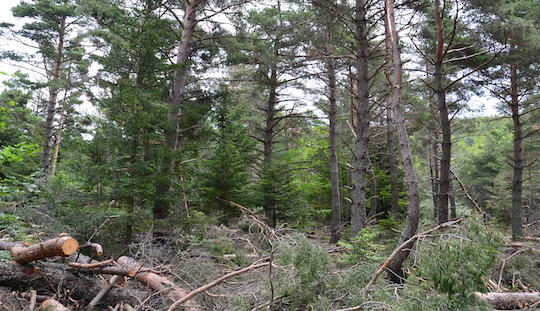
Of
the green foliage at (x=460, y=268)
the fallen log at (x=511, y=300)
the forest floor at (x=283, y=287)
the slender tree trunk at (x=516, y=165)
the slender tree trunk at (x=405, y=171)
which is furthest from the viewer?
the slender tree trunk at (x=516, y=165)

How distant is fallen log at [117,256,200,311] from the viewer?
4.07 metres

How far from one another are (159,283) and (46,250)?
1410mm

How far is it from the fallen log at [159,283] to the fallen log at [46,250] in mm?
731

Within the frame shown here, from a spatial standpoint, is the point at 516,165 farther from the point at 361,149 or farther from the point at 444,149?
the point at 361,149

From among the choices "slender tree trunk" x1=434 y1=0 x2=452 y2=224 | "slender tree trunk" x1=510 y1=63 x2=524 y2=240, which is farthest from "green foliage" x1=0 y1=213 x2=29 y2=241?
"slender tree trunk" x1=510 y1=63 x2=524 y2=240

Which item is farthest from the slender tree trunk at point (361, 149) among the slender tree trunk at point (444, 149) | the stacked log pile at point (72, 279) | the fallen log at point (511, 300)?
the stacked log pile at point (72, 279)

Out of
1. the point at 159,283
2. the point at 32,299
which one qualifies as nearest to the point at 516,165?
the point at 159,283

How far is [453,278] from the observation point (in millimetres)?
2924

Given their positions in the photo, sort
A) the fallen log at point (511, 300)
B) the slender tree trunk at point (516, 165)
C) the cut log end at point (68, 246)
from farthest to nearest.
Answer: the slender tree trunk at point (516, 165), the fallen log at point (511, 300), the cut log end at point (68, 246)

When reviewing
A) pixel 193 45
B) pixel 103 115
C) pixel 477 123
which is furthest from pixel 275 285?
pixel 477 123

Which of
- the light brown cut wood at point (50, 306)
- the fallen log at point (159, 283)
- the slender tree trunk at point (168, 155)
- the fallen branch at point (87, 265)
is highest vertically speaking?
the slender tree trunk at point (168, 155)

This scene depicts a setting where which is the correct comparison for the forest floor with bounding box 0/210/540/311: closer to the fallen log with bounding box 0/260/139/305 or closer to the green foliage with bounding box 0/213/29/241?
the fallen log with bounding box 0/260/139/305

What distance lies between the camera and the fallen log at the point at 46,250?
4.21 m

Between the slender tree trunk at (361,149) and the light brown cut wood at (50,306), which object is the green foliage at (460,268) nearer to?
the light brown cut wood at (50,306)
